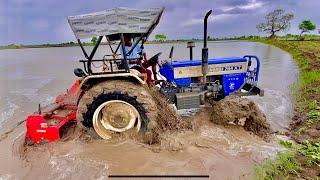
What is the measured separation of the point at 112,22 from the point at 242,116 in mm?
3145

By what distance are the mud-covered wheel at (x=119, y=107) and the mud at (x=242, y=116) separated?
1.64m

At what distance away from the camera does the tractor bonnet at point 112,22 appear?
5.74 m

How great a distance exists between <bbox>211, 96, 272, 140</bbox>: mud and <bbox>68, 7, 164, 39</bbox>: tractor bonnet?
90.2 inches

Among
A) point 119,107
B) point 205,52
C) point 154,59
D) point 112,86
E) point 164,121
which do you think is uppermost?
point 205,52

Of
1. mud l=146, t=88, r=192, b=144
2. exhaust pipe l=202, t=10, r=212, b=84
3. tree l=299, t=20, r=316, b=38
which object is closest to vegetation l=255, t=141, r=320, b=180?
mud l=146, t=88, r=192, b=144

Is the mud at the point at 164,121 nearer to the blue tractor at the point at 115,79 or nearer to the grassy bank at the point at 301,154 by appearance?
the blue tractor at the point at 115,79

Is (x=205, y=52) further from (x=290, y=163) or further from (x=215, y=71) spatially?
(x=290, y=163)

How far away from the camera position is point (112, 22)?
579cm

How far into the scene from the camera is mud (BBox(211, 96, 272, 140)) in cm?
670

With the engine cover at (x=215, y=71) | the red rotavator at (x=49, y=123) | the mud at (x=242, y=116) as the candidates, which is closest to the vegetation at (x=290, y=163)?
the mud at (x=242, y=116)

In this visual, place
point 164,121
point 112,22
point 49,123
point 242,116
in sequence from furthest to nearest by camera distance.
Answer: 1. point 242,116
2. point 49,123
3. point 164,121
4. point 112,22

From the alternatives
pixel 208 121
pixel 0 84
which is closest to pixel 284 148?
pixel 208 121

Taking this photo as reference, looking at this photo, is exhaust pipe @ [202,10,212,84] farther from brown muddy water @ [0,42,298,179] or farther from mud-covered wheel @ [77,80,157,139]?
mud-covered wheel @ [77,80,157,139]

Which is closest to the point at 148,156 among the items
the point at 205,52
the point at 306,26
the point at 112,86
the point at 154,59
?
the point at 112,86
